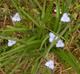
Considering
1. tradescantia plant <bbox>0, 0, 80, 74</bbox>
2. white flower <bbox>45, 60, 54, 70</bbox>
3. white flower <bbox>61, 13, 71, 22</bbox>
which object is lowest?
white flower <bbox>45, 60, 54, 70</bbox>

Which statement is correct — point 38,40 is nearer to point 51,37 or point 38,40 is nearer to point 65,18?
point 51,37

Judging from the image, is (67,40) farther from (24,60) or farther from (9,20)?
(9,20)

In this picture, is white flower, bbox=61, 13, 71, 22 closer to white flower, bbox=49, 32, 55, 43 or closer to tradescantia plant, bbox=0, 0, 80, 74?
tradescantia plant, bbox=0, 0, 80, 74

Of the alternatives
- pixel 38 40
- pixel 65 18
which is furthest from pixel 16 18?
pixel 65 18

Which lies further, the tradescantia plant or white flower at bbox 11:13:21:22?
white flower at bbox 11:13:21:22

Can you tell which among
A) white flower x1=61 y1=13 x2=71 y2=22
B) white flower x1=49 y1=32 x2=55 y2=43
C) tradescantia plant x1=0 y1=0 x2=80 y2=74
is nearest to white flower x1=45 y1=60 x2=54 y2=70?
tradescantia plant x1=0 y1=0 x2=80 y2=74

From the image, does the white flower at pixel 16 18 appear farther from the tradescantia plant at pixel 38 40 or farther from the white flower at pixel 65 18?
the white flower at pixel 65 18

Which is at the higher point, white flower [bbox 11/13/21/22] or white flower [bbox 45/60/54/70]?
white flower [bbox 11/13/21/22]

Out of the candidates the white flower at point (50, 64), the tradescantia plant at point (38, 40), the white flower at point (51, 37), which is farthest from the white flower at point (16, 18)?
the white flower at point (50, 64)

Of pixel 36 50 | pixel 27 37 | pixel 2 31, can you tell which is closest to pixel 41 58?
pixel 36 50

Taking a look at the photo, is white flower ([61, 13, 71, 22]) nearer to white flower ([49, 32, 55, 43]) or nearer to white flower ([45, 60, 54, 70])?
white flower ([49, 32, 55, 43])
